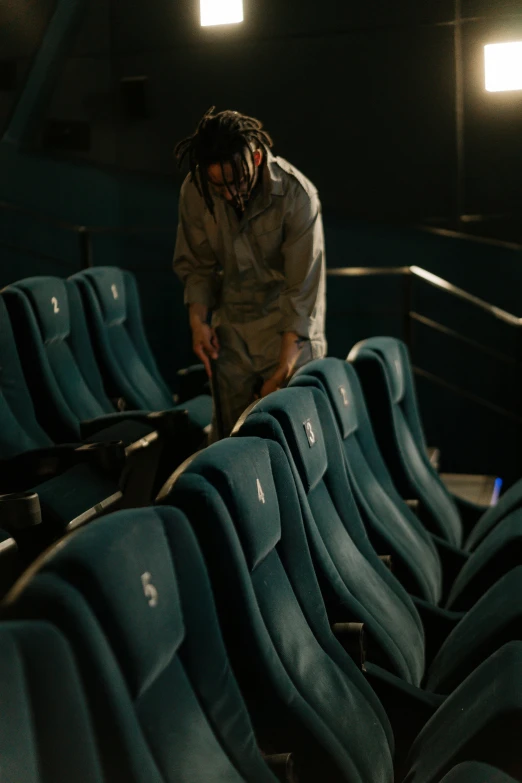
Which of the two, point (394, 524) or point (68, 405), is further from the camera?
point (68, 405)

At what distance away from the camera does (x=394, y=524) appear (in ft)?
6.26

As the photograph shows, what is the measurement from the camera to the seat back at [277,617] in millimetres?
972

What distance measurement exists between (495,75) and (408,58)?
35 cm

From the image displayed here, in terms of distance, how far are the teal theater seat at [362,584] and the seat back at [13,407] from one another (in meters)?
0.91

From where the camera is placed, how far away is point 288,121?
458cm

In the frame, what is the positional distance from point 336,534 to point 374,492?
43 cm

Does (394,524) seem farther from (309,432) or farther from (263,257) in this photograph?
(263,257)

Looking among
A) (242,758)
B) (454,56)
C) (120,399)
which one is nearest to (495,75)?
(454,56)

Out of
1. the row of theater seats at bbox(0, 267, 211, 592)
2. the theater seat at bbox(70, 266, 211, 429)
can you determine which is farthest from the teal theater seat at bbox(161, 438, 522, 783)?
the theater seat at bbox(70, 266, 211, 429)

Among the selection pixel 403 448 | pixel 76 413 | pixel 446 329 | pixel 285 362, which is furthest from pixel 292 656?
pixel 446 329

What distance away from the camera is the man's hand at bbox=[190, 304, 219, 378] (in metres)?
2.28

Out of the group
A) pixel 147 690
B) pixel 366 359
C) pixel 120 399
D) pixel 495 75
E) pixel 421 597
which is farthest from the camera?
pixel 495 75

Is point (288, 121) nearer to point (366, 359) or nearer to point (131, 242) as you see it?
point (131, 242)

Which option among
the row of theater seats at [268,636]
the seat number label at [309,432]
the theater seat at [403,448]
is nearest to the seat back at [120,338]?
the theater seat at [403,448]
